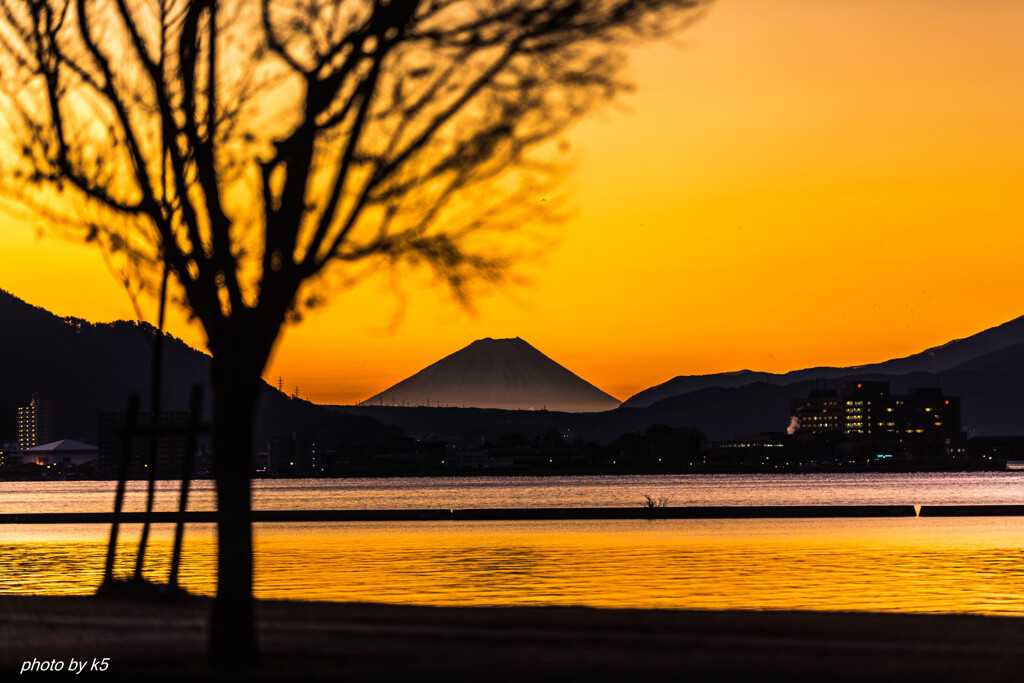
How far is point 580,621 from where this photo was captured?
17.1 metres

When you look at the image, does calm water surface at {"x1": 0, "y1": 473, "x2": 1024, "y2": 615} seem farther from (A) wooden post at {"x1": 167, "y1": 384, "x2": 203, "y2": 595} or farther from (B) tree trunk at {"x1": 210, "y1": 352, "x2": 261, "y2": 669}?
(B) tree trunk at {"x1": 210, "y1": 352, "x2": 261, "y2": 669}

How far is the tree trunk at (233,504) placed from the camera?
1238 centimetres

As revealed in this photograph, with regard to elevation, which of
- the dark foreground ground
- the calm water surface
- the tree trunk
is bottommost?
the calm water surface

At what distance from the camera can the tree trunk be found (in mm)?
12383

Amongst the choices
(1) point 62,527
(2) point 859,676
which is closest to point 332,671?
(2) point 859,676

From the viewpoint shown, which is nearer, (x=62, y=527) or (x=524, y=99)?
(x=524, y=99)

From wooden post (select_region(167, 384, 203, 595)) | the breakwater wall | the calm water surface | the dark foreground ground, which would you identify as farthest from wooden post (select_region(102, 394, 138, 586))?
the breakwater wall

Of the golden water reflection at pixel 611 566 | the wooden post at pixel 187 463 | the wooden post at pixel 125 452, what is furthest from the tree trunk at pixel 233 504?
the golden water reflection at pixel 611 566

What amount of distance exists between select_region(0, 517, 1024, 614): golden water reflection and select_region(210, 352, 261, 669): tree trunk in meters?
12.5

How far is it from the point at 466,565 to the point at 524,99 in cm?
2554

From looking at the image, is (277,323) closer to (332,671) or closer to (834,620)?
(332,671)

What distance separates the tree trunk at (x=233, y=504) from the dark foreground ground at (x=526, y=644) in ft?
1.07

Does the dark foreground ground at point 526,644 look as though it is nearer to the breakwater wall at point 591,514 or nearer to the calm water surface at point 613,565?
the calm water surface at point 613,565

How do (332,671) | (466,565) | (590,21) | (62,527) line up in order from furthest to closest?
1. (62,527)
2. (466,565)
3. (590,21)
4. (332,671)
